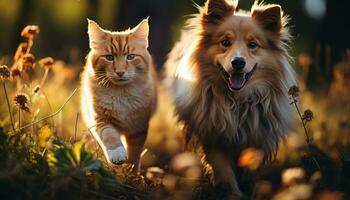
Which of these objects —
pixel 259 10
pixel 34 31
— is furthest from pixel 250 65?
pixel 34 31

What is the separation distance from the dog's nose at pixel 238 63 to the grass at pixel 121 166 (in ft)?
1.55

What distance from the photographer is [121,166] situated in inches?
174

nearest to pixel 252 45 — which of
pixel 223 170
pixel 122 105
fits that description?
pixel 223 170

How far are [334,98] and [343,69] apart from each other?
35.1 inches

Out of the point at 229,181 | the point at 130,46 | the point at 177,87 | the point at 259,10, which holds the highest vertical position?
the point at 259,10

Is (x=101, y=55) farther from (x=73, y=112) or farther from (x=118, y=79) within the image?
(x=73, y=112)

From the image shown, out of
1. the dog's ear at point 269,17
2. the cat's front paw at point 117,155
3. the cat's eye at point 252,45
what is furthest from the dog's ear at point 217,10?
the cat's front paw at point 117,155

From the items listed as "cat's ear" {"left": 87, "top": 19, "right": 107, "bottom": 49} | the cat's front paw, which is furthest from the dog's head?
the cat's front paw

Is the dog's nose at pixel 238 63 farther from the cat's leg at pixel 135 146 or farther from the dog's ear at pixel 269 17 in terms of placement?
the cat's leg at pixel 135 146

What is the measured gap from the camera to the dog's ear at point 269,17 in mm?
5075

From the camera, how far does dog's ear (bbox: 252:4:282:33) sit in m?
5.07

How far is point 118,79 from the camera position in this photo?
4.75 metres

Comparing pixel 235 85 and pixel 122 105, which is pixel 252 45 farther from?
pixel 122 105

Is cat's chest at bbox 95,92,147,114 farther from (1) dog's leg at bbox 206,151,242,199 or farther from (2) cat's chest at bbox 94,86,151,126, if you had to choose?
(1) dog's leg at bbox 206,151,242,199
